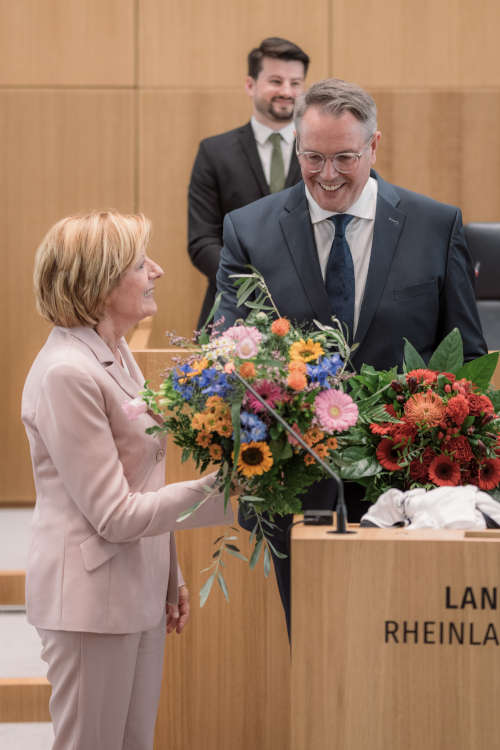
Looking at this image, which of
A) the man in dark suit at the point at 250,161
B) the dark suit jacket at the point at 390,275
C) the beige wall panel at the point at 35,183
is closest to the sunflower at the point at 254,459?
the dark suit jacket at the point at 390,275

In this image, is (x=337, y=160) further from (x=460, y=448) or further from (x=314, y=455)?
(x=314, y=455)

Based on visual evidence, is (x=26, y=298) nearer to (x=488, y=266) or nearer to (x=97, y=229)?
(x=488, y=266)

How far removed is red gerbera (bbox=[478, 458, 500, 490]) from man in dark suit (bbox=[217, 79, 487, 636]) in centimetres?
37

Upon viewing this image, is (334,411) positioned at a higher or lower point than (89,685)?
higher

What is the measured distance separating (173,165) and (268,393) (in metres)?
3.62

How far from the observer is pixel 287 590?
6.31 feet

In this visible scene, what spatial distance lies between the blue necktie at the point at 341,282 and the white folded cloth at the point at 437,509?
54 cm

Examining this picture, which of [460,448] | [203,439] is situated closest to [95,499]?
[203,439]

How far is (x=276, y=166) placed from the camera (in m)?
3.82

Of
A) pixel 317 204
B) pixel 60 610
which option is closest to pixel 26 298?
pixel 317 204

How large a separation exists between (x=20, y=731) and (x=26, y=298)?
244 cm

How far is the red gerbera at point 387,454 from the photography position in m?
1.67

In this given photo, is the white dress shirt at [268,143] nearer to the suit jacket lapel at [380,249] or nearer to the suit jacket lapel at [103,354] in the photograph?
the suit jacket lapel at [380,249]

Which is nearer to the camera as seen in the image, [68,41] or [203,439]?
[203,439]
